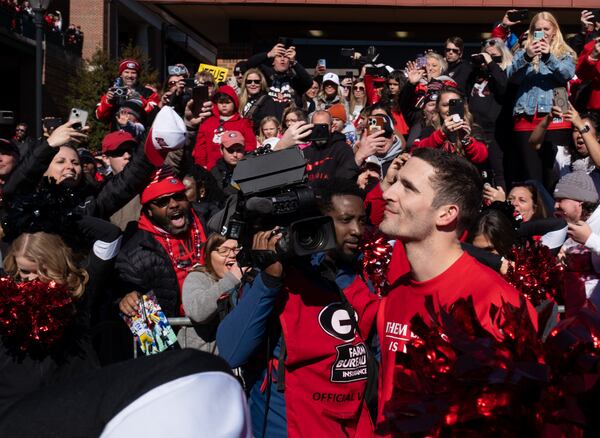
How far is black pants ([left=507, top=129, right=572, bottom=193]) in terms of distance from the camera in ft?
29.2

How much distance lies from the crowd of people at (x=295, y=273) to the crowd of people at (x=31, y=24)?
65.5 ft

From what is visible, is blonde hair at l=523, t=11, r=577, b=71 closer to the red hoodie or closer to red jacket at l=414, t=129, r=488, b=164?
red jacket at l=414, t=129, r=488, b=164

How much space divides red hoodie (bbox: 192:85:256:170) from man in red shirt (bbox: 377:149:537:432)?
225 inches

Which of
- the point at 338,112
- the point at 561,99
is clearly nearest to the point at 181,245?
the point at 561,99

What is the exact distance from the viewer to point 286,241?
3379mm

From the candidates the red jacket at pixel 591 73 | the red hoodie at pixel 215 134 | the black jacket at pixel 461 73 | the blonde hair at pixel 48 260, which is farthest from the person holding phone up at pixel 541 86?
the blonde hair at pixel 48 260

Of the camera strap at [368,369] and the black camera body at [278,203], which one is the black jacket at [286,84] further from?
the black camera body at [278,203]

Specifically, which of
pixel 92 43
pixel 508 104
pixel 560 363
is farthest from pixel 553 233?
pixel 92 43

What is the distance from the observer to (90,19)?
3162 cm

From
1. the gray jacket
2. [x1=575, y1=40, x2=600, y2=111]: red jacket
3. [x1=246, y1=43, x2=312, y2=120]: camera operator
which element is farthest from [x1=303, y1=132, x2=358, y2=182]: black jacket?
[x1=575, y1=40, x2=600, y2=111]: red jacket

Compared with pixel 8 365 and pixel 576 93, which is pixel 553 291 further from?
pixel 576 93

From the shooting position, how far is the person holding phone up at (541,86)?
881 cm

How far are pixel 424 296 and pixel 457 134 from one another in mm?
4712

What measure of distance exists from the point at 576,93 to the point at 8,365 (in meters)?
7.56
